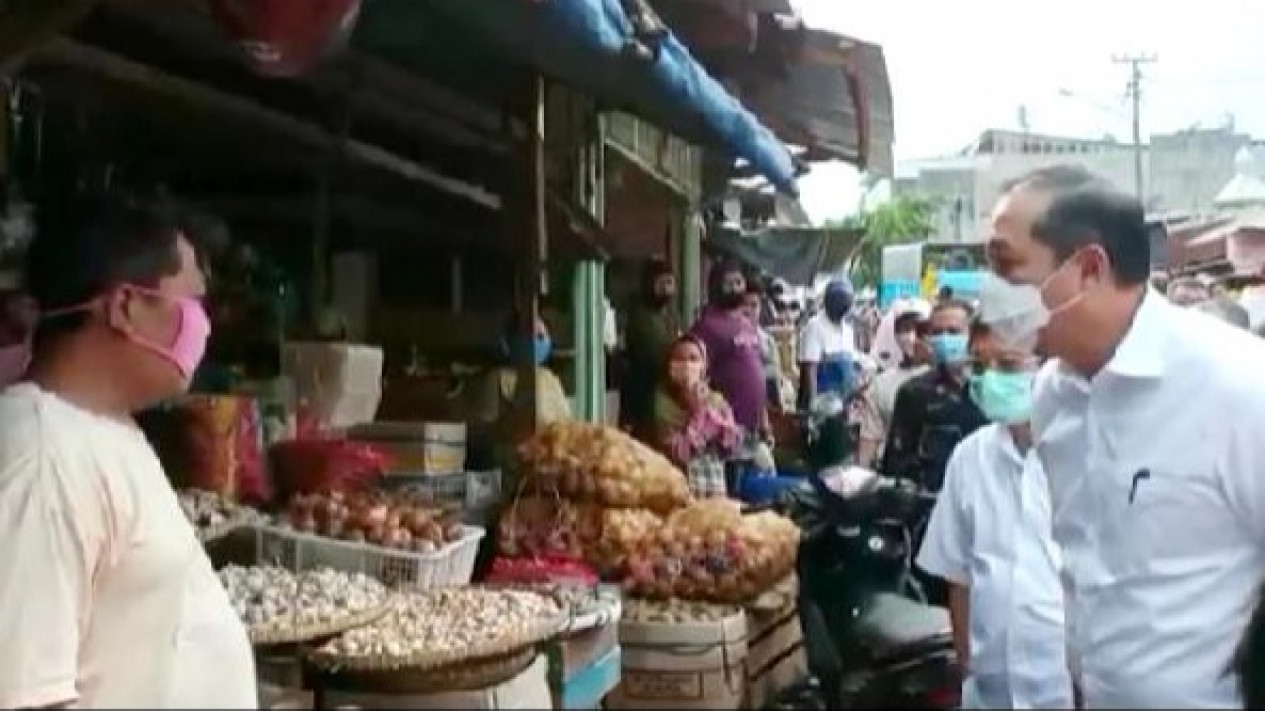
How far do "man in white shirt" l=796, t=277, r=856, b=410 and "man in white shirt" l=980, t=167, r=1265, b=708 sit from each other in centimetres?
1266

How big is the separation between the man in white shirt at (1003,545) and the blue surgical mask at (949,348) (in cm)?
279

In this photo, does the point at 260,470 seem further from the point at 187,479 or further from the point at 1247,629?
the point at 1247,629

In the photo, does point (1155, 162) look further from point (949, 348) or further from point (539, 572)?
point (539, 572)

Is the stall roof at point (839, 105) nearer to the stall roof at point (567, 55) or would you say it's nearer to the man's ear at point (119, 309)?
the stall roof at point (567, 55)

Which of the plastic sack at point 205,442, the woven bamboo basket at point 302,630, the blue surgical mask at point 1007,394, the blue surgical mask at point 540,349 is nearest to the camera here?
the woven bamboo basket at point 302,630

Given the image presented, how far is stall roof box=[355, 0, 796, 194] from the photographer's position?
4750 millimetres

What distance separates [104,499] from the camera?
9.34ft

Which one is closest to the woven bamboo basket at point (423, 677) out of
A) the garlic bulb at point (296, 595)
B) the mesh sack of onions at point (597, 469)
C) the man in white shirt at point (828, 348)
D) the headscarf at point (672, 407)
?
the garlic bulb at point (296, 595)

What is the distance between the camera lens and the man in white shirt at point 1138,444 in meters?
3.48

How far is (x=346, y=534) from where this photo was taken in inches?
201

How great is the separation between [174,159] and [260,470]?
2708 millimetres

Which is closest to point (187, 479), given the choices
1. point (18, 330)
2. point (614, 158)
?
point (18, 330)

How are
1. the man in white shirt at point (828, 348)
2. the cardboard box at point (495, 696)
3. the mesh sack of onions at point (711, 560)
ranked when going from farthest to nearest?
the man in white shirt at point (828, 348) < the mesh sack of onions at point (711, 560) < the cardboard box at point (495, 696)

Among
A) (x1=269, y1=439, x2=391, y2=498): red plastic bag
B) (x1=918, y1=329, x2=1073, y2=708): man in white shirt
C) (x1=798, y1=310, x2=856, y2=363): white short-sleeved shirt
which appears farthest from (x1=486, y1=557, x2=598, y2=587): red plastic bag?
(x1=798, y1=310, x2=856, y2=363): white short-sleeved shirt
